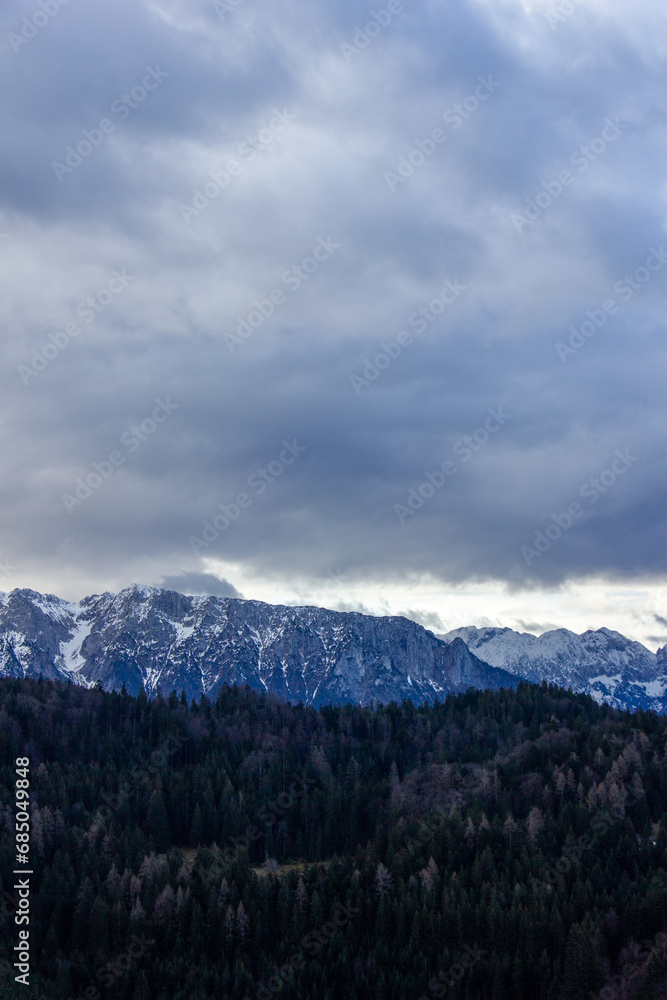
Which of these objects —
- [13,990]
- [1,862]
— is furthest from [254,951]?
[1,862]

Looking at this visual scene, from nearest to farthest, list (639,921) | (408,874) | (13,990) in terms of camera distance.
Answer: (13,990)
(639,921)
(408,874)

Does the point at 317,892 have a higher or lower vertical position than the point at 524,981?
higher

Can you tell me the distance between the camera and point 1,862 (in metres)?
194

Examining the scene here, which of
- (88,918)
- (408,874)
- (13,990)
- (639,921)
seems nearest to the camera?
(13,990)

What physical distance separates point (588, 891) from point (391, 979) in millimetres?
39532

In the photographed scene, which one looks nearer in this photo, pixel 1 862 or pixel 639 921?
pixel 639 921

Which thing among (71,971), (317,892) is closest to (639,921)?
(317,892)

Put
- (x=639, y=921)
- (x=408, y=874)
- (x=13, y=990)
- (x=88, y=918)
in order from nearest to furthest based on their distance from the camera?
(x=13, y=990)
(x=639, y=921)
(x=88, y=918)
(x=408, y=874)

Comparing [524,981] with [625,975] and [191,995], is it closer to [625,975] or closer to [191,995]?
[625,975]

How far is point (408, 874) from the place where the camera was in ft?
627

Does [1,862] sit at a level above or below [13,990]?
above

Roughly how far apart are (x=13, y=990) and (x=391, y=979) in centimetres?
5946

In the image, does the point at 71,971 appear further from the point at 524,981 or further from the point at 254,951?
the point at 524,981

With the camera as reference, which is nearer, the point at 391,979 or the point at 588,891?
the point at 391,979
